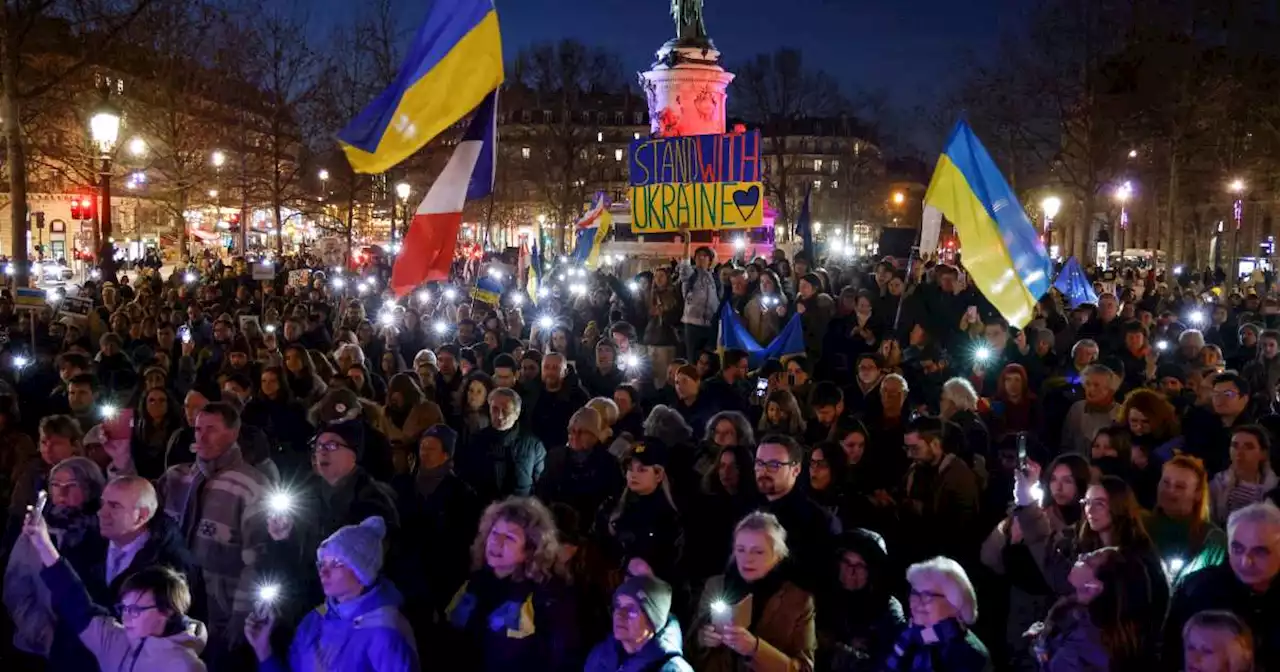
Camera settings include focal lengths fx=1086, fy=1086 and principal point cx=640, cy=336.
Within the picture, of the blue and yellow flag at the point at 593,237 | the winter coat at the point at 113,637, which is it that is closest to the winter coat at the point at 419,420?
the winter coat at the point at 113,637

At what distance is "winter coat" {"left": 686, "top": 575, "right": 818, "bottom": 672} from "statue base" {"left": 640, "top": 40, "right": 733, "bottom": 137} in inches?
1065

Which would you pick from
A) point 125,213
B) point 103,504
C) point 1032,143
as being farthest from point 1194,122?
point 125,213

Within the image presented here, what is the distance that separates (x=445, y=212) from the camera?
8.13 meters

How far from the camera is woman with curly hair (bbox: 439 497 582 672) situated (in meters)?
4.38

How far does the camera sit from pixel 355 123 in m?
8.18

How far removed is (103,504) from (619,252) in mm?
30690

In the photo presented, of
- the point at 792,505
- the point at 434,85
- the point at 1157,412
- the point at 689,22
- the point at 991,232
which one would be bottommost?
the point at 792,505

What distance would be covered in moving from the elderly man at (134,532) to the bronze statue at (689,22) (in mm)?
27753

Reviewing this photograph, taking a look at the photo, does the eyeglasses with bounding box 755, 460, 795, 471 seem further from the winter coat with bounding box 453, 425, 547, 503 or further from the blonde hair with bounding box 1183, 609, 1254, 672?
the winter coat with bounding box 453, 425, 547, 503

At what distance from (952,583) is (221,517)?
3.37m

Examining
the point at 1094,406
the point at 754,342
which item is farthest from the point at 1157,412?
the point at 754,342

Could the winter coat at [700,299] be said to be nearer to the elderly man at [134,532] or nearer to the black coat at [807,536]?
the black coat at [807,536]

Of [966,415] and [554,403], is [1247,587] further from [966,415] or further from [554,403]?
[554,403]

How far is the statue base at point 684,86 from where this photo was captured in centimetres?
3067
